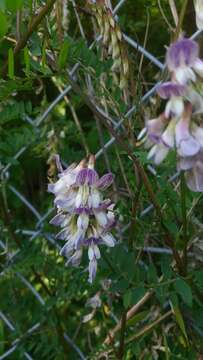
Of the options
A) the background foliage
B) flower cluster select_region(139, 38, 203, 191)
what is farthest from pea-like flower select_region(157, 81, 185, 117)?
the background foliage

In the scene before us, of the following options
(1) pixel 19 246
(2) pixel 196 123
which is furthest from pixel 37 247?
(2) pixel 196 123

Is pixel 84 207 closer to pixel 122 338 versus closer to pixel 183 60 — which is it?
pixel 183 60

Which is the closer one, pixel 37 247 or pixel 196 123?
pixel 196 123

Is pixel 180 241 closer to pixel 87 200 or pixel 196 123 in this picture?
pixel 87 200

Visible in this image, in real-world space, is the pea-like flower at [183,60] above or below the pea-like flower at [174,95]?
above

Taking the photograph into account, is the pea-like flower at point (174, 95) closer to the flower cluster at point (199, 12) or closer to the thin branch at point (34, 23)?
the flower cluster at point (199, 12)

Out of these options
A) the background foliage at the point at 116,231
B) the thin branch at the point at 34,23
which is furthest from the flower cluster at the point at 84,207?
the thin branch at the point at 34,23
